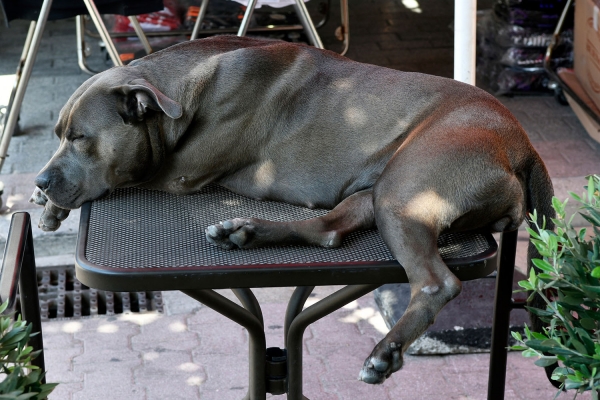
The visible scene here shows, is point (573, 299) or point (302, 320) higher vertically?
point (573, 299)

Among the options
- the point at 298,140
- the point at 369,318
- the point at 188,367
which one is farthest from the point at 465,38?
the point at 188,367

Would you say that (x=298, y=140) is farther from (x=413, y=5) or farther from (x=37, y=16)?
(x=413, y=5)

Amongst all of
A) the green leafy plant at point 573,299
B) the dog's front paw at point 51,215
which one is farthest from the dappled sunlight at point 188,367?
the green leafy plant at point 573,299

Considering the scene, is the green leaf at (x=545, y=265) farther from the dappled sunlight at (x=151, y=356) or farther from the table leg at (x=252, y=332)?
the dappled sunlight at (x=151, y=356)

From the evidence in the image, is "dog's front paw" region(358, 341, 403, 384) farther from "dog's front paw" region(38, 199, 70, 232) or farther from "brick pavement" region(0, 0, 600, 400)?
"brick pavement" region(0, 0, 600, 400)

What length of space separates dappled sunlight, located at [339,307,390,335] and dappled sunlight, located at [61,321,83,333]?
4.00ft

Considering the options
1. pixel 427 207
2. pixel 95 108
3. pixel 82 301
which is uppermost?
pixel 95 108

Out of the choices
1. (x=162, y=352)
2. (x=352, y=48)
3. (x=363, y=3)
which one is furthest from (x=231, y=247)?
(x=363, y=3)

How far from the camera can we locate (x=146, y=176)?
2.52m

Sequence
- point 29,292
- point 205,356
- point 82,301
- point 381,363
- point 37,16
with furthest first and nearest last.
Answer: point 37,16, point 82,301, point 205,356, point 29,292, point 381,363

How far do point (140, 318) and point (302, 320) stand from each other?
1508 millimetres

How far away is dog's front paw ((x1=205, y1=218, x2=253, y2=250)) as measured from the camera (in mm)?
2174

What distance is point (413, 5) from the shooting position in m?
8.10

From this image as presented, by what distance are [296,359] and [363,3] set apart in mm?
6013
